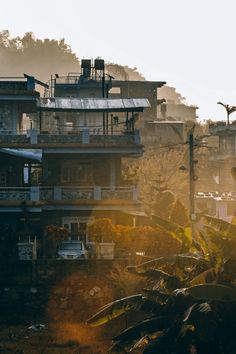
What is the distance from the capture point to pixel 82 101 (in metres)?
48.6

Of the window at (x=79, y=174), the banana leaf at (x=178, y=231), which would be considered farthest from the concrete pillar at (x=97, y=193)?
the banana leaf at (x=178, y=231)

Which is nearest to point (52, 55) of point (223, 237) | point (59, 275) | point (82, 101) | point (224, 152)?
point (224, 152)

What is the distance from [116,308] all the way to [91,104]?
26332 mm

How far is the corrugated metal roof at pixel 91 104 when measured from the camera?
46688mm

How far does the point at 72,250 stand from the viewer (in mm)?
40594

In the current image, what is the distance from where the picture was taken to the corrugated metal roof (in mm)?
46688

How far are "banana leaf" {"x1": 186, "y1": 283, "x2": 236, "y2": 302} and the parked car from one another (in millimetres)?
18129

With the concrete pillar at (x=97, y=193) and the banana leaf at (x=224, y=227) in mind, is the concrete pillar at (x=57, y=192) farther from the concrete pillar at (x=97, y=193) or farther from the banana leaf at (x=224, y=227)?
the banana leaf at (x=224, y=227)

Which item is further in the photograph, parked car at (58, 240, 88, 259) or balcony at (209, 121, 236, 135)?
balcony at (209, 121, 236, 135)

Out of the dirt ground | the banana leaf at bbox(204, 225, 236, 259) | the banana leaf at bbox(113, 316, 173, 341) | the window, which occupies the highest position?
the window

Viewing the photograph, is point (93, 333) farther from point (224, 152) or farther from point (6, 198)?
point (224, 152)

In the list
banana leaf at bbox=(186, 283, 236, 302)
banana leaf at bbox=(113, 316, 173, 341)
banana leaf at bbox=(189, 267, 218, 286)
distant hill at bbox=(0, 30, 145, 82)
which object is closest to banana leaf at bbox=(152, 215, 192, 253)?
banana leaf at bbox=(189, 267, 218, 286)

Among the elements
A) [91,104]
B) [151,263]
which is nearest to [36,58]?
[91,104]

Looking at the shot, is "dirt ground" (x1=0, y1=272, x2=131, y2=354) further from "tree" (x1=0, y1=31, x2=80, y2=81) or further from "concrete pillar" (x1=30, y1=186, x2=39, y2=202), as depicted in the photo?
"tree" (x1=0, y1=31, x2=80, y2=81)
